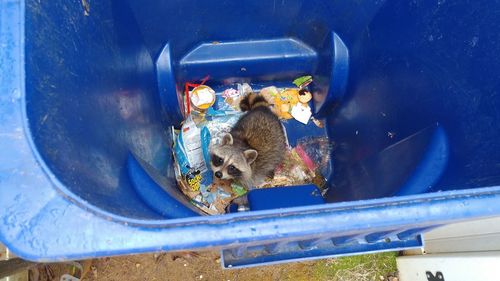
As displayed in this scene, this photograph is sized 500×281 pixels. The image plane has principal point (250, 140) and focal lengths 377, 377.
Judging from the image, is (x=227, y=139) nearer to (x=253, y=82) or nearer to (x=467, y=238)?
(x=253, y=82)

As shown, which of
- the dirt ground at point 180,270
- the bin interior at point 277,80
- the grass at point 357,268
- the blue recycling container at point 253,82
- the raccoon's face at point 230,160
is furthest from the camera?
the grass at point 357,268

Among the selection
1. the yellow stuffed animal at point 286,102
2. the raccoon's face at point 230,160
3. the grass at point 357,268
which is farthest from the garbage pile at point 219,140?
the grass at point 357,268

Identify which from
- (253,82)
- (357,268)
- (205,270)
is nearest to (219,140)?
(253,82)

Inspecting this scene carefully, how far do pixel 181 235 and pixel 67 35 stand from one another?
0.88m

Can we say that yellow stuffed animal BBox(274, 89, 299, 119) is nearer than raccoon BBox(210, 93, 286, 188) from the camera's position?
No

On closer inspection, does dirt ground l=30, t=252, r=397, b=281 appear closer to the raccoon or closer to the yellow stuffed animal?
the raccoon

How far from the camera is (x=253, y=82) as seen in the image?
8.41ft

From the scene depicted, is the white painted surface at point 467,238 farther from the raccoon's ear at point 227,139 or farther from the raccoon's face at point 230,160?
the raccoon's ear at point 227,139

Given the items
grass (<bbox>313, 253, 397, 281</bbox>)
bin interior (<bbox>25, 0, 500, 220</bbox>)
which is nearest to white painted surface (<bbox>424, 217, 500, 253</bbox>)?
grass (<bbox>313, 253, 397, 281</bbox>)

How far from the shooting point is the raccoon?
2.29 metres

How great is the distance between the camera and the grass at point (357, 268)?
97.8 inches

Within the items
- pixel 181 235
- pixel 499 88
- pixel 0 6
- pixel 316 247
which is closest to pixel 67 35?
pixel 0 6

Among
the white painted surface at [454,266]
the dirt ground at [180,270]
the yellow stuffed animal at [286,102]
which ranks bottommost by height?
the dirt ground at [180,270]

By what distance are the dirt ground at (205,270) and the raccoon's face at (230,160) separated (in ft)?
1.84
